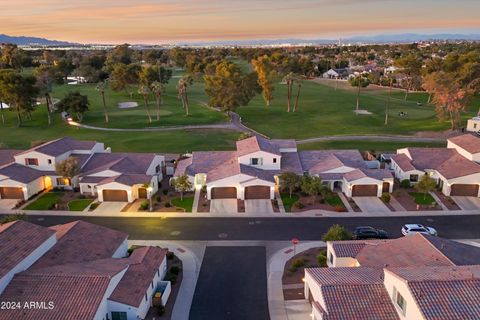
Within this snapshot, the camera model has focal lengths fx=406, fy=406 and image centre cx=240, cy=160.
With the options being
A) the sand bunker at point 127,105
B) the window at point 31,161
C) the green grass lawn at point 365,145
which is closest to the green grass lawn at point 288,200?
the green grass lawn at point 365,145

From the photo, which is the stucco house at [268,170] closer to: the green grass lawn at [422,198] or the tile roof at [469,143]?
the green grass lawn at [422,198]

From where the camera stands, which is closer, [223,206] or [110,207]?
[223,206]

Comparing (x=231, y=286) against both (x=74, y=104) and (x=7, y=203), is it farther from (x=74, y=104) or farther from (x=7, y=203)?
(x=74, y=104)

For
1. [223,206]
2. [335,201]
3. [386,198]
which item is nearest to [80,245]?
[223,206]

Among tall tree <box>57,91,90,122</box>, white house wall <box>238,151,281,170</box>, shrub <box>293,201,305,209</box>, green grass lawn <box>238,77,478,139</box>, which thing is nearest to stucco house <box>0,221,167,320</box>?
shrub <box>293,201,305,209</box>

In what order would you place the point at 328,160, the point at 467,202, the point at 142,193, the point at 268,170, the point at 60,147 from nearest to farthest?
the point at 467,202 < the point at 142,193 < the point at 268,170 < the point at 328,160 < the point at 60,147

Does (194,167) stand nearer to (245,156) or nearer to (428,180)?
(245,156)
